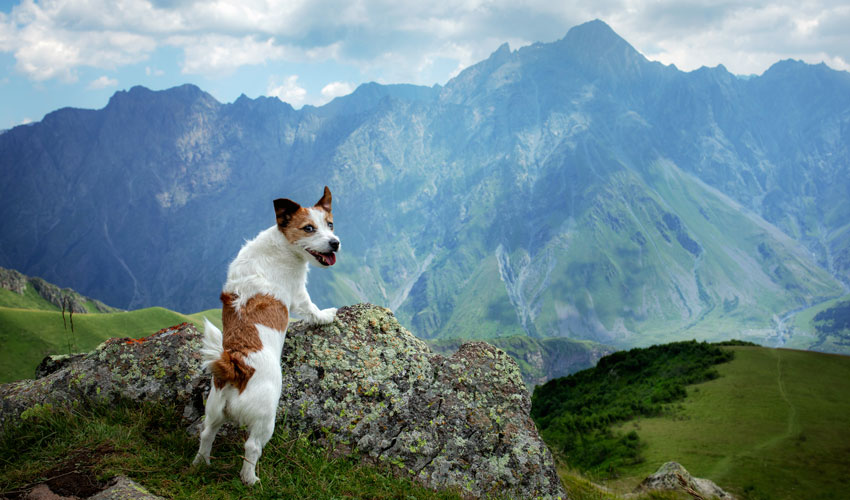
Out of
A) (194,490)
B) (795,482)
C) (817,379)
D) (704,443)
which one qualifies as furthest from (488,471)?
(817,379)

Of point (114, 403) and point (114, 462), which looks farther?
point (114, 403)

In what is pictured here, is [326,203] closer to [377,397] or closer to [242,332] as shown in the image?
[242,332]

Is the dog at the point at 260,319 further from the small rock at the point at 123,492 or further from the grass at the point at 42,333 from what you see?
the grass at the point at 42,333

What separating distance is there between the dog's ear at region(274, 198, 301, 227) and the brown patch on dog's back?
3.92ft

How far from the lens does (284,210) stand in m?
6.96

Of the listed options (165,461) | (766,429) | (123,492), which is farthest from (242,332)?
(766,429)

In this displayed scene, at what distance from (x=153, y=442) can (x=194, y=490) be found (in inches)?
54.8

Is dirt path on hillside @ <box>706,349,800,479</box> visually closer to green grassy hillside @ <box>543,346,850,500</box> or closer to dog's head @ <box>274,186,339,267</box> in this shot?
green grassy hillside @ <box>543,346,850,500</box>

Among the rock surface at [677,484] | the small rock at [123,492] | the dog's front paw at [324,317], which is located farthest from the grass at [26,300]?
the rock surface at [677,484]

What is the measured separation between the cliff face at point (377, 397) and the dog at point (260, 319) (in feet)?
2.57

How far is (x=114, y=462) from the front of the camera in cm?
561

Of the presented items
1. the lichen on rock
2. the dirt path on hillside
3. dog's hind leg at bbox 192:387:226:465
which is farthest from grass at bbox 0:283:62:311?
the dirt path on hillside

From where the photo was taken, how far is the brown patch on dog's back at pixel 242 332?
5656mm

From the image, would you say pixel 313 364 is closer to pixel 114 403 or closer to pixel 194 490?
pixel 194 490
